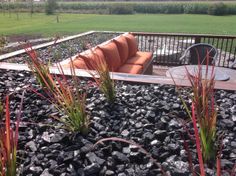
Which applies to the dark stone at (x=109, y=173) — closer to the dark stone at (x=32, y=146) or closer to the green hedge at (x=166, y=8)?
the dark stone at (x=32, y=146)

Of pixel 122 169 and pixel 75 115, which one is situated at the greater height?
pixel 75 115

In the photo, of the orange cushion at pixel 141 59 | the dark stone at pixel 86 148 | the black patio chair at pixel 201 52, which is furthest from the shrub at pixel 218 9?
the dark stone at pixel 86 148

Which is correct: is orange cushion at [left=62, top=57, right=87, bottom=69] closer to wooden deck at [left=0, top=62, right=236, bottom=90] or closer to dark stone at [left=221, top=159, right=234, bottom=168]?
wooden deck at [left=0, top=62, right=236, bottom=90]

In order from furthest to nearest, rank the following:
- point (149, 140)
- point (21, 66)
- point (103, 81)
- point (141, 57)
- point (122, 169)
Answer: point (141, 57) < point (21, 66) < point (103, 81) < point (149, 140) < point (122, 169)

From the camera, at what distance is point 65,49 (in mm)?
5719

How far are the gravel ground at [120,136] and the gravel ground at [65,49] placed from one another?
176 cm

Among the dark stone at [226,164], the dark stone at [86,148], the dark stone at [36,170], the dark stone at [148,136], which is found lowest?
the dark stone at [36,170]

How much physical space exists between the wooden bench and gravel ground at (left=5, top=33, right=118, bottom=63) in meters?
0.42

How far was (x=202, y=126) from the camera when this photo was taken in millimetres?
1660

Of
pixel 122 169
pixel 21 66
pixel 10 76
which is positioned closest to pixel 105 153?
pixel 122 169

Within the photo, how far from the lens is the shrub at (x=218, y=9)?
1097 inches

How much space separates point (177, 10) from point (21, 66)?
30019 mm

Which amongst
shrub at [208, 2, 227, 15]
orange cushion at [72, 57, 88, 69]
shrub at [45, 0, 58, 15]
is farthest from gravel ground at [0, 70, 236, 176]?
shrub at [208, 2, 227, 15]

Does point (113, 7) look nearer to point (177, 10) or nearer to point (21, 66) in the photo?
point (177, 10)
